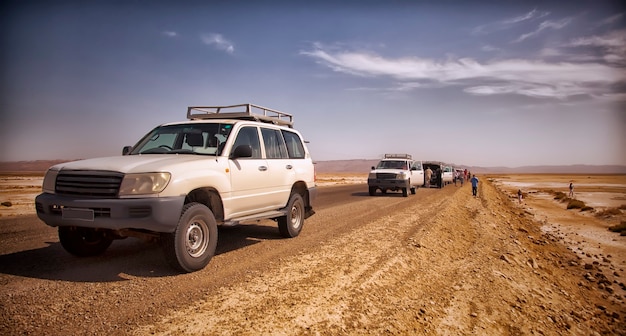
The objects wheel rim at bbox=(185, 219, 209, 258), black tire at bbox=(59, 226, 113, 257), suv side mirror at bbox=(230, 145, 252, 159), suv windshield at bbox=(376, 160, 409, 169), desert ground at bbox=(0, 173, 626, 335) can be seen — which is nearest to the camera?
desert ground at bbox=(0, 173, 626, 335)

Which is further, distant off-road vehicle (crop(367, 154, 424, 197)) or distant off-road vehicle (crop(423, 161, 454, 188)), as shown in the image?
distant off-road vehicle (crop(423, 161, 454, 188))

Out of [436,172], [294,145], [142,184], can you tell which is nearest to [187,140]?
[142,184]

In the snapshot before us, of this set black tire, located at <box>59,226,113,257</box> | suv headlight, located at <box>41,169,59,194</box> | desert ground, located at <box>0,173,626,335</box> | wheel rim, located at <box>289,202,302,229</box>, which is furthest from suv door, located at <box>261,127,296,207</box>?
suv headlight, located at <box>41,169,59,194</box>

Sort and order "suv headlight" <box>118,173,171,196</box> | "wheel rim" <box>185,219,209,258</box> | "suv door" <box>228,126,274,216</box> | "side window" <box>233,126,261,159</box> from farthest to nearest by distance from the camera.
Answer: "side window" <box>233,126,261,159</box>, "suv door" <box>228,126,274,216</box>, "wheel rim" <box>185,219,209,258</box>, "suv headlight" <box>118,173,171,196</box>

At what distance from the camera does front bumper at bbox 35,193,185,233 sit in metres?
4.13

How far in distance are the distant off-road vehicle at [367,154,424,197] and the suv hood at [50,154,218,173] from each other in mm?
16172

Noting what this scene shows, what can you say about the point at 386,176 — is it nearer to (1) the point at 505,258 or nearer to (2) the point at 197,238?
(1) the point at 505,258

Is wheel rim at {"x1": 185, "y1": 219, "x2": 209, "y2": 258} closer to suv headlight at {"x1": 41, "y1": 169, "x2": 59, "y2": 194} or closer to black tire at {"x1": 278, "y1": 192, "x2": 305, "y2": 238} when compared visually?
suv headlight at {"x1": 41, "y1": 169, "x2": 59, "y2": 194}

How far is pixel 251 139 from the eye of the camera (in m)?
6.25

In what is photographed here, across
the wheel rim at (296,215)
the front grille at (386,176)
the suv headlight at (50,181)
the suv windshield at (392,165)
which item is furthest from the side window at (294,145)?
the suv windshield at (392,165)

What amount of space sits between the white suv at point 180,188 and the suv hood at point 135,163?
0.01m

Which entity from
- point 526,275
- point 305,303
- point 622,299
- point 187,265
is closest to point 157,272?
point 187,265

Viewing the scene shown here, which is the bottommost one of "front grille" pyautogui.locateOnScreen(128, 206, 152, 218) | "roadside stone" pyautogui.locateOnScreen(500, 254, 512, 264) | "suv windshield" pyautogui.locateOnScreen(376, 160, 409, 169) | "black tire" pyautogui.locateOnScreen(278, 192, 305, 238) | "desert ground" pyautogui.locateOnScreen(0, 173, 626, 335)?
"roadside stone" pyautogui.locateOnScreen(500, 254, 512, 264)

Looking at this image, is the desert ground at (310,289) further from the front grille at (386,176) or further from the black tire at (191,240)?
the front grille at (386,176)
